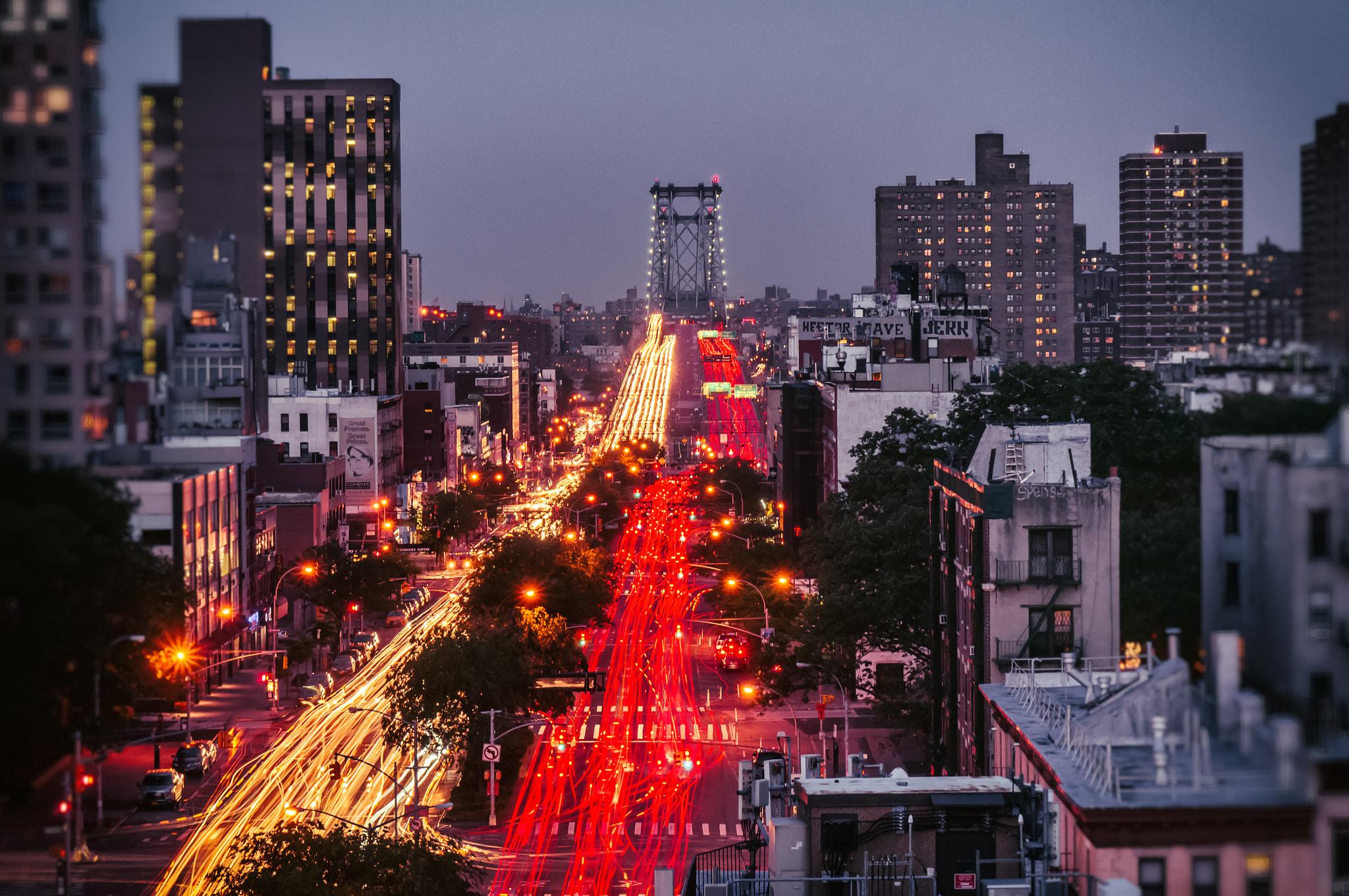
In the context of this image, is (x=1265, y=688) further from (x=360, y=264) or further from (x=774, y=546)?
(x=360, y=264)

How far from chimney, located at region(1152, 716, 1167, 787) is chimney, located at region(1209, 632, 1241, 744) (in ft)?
4.35

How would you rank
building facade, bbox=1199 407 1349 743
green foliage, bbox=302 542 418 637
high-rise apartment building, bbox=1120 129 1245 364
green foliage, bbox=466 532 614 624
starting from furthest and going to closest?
green foliage, bbox=302 542 418 637 < green foliage, bbox=466 532 614 624 < high-rise apartment building, bbox=1120 129 1245 364 < building facade, bbox=1199 407 1349 743

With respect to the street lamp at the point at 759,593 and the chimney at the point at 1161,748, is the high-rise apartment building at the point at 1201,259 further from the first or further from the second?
the street lamp at the point at 759,593

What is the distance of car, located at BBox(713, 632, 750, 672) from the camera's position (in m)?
66.4

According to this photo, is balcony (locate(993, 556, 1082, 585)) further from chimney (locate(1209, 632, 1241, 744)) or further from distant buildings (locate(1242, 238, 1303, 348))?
chimney (locate(1209, 632, 1241, 744))

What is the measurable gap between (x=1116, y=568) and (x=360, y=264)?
382 feet

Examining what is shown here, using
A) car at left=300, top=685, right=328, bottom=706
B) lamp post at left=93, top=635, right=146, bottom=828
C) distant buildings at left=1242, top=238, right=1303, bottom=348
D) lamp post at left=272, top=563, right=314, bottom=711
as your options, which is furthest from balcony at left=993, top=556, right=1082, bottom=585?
car at left=300, top=685, right=328, bottom=706

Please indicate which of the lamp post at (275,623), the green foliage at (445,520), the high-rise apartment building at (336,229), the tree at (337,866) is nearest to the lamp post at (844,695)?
the lamp post at (275,623)

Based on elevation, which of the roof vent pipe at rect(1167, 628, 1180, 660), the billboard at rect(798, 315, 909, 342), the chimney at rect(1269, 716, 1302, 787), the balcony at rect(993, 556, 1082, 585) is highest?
the billboard at rect(798, 315, 909, 342)

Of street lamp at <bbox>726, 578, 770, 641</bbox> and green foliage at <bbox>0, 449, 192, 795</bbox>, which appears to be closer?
green foliage at <bbox>0, 449, 192, 795</bbox>

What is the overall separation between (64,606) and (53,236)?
2.45 metres

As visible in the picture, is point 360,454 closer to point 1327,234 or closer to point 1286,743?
point 1327,234

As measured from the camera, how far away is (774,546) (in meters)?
81.8

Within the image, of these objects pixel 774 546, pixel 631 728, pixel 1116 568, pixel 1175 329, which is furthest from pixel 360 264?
pixel 1175 329
